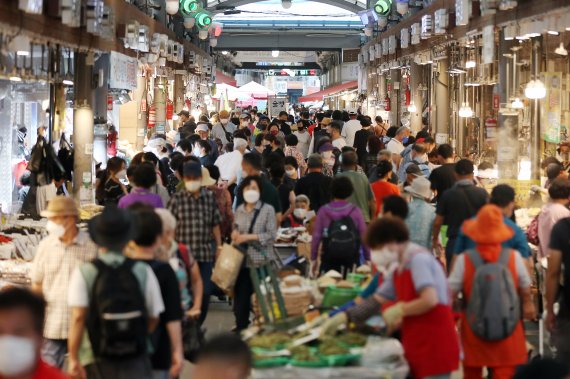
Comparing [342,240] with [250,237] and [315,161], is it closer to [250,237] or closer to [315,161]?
[250,237]

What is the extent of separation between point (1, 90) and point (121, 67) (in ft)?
8.70

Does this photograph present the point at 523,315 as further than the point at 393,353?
Yes

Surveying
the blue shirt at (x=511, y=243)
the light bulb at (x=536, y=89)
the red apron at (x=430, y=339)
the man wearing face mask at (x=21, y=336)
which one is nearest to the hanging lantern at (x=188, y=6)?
the light bulb at (x=536, y=89)

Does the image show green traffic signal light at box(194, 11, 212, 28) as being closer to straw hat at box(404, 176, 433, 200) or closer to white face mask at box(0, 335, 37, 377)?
straw hat at box(404, 176, 433, 200)

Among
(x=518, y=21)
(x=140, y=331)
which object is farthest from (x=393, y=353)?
(x=518, y=21)

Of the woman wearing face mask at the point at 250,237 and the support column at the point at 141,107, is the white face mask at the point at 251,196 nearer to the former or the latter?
the woman wearing face mask at the point at 250,237

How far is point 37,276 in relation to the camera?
7504 millimetres

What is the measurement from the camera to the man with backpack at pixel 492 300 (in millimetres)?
7406

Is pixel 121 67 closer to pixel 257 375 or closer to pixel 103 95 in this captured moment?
pixel 103 95

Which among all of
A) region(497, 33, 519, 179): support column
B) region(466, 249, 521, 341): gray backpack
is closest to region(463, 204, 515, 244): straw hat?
A: region(466, 249, 521, 341): gray backpack

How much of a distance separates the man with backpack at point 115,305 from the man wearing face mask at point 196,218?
3505mm

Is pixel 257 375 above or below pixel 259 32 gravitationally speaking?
below

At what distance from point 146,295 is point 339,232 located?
416 centimetres

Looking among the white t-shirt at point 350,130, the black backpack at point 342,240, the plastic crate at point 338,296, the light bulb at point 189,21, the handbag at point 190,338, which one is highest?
the light bulb at point 189,21
